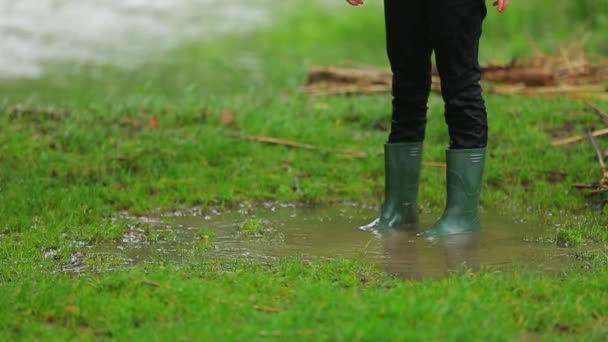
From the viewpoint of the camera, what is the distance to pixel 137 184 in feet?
21.8

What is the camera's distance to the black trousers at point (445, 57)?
523cm

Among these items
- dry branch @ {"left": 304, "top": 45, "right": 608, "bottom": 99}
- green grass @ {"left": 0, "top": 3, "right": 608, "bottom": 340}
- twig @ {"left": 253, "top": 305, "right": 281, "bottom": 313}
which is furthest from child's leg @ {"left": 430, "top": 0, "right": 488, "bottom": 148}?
dry branch @ {"left": 304, "top": 45, "right": 608, "bottom": 99}

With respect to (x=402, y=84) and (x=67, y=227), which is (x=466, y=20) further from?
(x=67, y=227)

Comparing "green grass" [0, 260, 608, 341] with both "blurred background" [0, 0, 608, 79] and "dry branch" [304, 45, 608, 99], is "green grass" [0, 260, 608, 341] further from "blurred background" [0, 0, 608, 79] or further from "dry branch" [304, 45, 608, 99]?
"blurred background" [0, 0, 608, 79]

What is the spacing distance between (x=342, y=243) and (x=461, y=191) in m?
0.71

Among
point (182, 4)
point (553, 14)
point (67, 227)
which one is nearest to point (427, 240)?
point (67, 227)

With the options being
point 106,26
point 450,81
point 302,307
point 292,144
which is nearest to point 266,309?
point 302,307

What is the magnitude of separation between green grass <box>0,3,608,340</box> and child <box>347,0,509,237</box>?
55 centimetres

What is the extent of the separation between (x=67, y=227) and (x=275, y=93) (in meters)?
4.49

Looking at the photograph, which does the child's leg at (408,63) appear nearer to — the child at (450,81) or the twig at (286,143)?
the child at (450,81)

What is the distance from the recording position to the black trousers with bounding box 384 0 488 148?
5230 mm

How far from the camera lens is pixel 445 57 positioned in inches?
209

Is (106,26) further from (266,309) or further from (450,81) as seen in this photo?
(266,309)

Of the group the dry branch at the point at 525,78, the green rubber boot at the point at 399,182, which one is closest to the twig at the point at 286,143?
the green rubber boot at the point at 399,182
